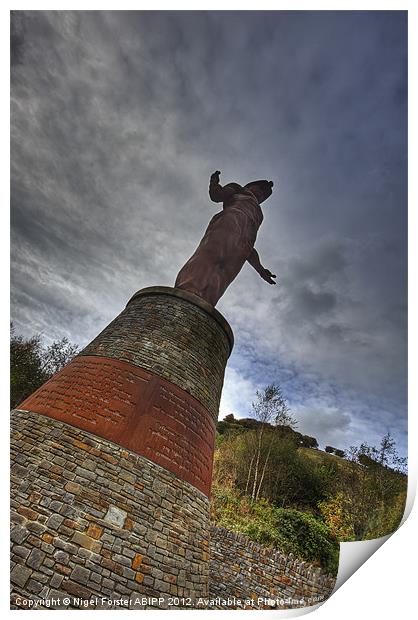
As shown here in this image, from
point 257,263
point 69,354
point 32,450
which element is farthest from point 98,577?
point 69,354

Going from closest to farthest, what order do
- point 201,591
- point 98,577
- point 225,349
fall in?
point 98,577, point 201,591, point 225,349

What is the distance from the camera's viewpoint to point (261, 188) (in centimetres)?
976

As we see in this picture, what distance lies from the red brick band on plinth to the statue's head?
7334 millimetres

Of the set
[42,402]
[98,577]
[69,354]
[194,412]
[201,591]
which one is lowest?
[98,577]

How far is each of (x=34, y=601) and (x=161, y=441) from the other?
1.87 m

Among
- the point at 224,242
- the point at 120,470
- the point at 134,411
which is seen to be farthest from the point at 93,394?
the point at 224,242

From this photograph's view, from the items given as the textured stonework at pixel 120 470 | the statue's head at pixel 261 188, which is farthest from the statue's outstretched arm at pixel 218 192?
the textured stonework at pixel 120 470

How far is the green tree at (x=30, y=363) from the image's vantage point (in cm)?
1600

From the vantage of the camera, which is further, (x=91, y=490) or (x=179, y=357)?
(x=179, y=357)

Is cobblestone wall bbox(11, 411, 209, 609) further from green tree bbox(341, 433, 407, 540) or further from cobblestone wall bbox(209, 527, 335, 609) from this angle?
green tree bbox(341, 433, 407, 540)

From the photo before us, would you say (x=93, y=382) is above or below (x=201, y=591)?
above

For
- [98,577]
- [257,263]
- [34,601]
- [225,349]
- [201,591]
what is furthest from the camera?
[257,263]

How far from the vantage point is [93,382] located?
14.1 feet

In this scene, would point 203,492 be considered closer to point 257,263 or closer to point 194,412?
point 194,412
